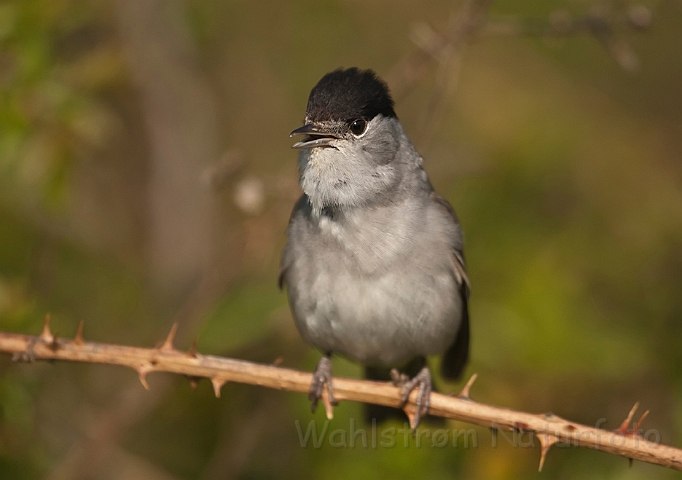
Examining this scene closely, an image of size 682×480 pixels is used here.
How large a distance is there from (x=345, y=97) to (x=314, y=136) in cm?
28

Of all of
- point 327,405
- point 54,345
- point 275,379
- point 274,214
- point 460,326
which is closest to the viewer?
point 54,345

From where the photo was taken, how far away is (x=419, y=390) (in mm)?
4250

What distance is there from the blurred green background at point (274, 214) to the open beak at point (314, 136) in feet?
2.37

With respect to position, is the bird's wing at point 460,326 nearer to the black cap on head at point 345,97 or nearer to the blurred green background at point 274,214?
the blurred green background at point 274,214

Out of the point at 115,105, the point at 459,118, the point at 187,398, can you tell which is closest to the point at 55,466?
the point at 187,398

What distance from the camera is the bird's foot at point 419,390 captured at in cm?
380

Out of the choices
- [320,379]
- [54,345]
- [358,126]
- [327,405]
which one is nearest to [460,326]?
[320,379]

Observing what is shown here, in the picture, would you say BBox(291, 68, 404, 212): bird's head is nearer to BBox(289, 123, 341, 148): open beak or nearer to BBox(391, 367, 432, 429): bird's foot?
BBox(289, 123, 341, 148): open beak

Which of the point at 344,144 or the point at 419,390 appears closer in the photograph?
the point at 344,144

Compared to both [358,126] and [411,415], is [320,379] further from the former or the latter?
[358,126]

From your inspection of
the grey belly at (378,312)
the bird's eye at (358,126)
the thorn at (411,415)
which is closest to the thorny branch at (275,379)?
the thorn at (411,415)

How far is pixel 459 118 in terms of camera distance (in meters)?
7.03

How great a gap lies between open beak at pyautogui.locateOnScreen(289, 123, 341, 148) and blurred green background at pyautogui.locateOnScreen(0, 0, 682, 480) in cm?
72

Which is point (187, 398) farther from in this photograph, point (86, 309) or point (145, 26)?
point (145, 26)
